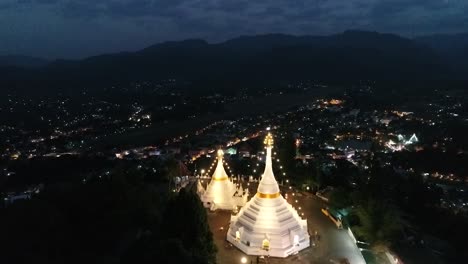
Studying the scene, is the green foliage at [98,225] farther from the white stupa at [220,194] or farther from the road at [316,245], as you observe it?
the white stupa at [220,194]

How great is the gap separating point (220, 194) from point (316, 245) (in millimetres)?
6113

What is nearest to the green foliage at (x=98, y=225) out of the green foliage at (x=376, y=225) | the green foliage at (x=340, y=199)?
the green foliage at (x=376, y=225)

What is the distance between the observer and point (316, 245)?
1992 centimetres

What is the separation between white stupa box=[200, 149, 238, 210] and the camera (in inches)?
945

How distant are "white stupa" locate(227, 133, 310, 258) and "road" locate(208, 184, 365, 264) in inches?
13.6

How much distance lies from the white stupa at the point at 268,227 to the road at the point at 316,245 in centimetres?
35

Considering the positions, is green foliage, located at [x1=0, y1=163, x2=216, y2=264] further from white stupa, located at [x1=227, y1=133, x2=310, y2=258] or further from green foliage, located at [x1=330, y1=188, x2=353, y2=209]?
green foliage, located at [x1=330, y1=188, x2=353, y2=209]

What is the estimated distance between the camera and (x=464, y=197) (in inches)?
1522

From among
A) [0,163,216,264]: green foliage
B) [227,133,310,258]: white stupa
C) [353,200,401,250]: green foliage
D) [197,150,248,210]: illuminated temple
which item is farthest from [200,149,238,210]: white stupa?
[353,200,401,250]: green foliage

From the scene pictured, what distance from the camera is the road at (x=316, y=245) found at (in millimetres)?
18688

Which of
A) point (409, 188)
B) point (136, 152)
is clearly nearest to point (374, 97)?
point (136, 152)

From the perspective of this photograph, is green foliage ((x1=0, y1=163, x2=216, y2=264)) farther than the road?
No

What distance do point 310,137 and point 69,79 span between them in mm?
127299

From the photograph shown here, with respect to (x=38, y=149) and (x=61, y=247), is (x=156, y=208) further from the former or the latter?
(x=38, y=149)
